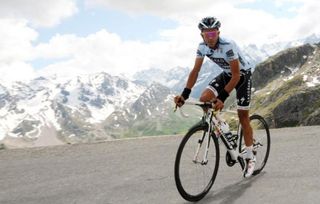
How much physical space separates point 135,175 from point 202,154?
2678 millimetres

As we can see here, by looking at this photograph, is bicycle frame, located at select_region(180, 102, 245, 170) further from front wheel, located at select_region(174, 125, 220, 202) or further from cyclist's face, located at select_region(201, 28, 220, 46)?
cyclist's face, located at select_region(201, 28, 220, 46)

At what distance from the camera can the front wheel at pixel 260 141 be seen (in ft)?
32.2

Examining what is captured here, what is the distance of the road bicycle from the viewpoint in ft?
24.5

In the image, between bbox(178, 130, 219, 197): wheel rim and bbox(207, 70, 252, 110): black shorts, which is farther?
bbox(207, 70, 252, 110): black shorts

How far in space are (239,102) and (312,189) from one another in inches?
82.6

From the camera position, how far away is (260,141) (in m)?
10.3

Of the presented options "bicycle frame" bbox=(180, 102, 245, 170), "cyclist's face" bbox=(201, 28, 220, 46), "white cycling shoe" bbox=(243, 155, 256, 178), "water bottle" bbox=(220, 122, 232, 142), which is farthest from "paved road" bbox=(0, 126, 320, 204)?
"cyclist's face" bbox=(201, 28, 220, 46)

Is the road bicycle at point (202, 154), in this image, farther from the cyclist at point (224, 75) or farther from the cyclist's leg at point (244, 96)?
the cyclist's leg at point (244, 96)

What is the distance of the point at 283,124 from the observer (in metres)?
91.8

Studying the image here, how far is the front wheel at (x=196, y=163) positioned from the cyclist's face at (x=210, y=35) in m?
1.53

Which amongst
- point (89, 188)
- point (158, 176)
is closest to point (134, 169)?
point (158, 176)

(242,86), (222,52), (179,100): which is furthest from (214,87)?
(179,100)

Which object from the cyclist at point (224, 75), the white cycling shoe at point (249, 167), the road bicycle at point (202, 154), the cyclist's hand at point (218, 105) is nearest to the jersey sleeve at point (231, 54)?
the cyclist at point (224, 75)

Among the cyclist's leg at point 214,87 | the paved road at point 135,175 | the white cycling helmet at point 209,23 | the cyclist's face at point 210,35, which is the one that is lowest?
the paved road at point 135,175
